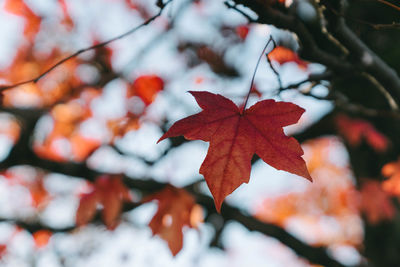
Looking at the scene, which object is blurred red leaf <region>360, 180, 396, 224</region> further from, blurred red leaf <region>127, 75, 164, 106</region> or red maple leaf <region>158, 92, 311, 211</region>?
red maple leaf <region>158, 92, 311, 211</region>

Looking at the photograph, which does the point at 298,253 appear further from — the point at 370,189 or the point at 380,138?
the point at 380,138

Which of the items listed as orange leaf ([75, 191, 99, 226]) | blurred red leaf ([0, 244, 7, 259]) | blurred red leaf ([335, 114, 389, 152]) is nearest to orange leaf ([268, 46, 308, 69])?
blurred red leaf ([335, 114, 389, 152])

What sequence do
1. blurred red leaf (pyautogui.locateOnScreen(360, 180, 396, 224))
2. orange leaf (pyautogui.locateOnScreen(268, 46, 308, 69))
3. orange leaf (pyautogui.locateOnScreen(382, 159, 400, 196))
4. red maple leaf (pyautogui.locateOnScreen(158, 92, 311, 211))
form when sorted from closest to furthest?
red maple leaf (pyautogui.locateOnScreen(158, 92, 311, 211)), orange leaf (pyautogui.locateOnScreen(268, 46, 308, 69)), orange leaf (pyautogui.locateOnScreen(382, 159, 400, 196)), blurred red leaf (pyautogui.locateOnScreen(360, 180, 396, 224))

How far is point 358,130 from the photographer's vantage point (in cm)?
304

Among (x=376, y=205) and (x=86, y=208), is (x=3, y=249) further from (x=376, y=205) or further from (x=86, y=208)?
→ (x=376, y=205)

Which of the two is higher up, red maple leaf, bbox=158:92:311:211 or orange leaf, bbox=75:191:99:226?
red maple leaf, bbox=158:92:311:211

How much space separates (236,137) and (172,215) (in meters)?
1.11

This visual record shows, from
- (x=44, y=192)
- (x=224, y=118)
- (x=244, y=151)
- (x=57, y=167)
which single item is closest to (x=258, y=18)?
(x=224, y=118)

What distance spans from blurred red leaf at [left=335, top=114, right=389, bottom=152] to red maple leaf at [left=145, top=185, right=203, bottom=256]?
1935 mm

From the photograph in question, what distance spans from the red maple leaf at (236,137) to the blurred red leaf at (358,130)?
2427 mm

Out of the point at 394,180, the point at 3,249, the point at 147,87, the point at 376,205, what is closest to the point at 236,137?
the point at 147,87

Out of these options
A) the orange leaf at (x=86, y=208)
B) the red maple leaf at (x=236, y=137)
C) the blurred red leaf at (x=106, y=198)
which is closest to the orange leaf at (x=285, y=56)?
the red maple leaf at (x=236, y=137)

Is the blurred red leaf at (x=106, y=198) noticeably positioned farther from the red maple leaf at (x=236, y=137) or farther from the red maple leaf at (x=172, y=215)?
the red maple leaf at (x=236, y=137)

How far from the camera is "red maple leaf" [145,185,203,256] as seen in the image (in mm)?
1678
